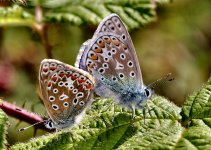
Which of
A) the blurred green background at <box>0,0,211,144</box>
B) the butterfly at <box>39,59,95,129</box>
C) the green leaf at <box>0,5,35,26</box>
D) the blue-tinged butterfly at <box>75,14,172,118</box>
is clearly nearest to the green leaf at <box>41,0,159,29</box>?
the green leaf at <box>0,5,35,26</box>

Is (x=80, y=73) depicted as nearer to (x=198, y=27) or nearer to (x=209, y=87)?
(x=209, y=87)

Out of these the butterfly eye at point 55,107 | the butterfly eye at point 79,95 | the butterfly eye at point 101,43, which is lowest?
the butterfly eye at point 55,107

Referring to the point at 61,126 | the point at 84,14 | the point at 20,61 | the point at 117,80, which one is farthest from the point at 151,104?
the point at 20,61

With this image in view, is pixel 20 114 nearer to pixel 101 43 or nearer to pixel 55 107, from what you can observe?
pixel 55 107

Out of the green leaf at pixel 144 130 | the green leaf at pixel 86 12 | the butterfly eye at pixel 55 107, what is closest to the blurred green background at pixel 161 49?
the green leaf at pixel 86 12

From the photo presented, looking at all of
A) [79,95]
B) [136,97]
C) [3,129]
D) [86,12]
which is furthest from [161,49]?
[3,129]

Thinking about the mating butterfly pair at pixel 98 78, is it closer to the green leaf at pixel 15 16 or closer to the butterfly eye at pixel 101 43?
the butterfly eye at pixel 101 43
